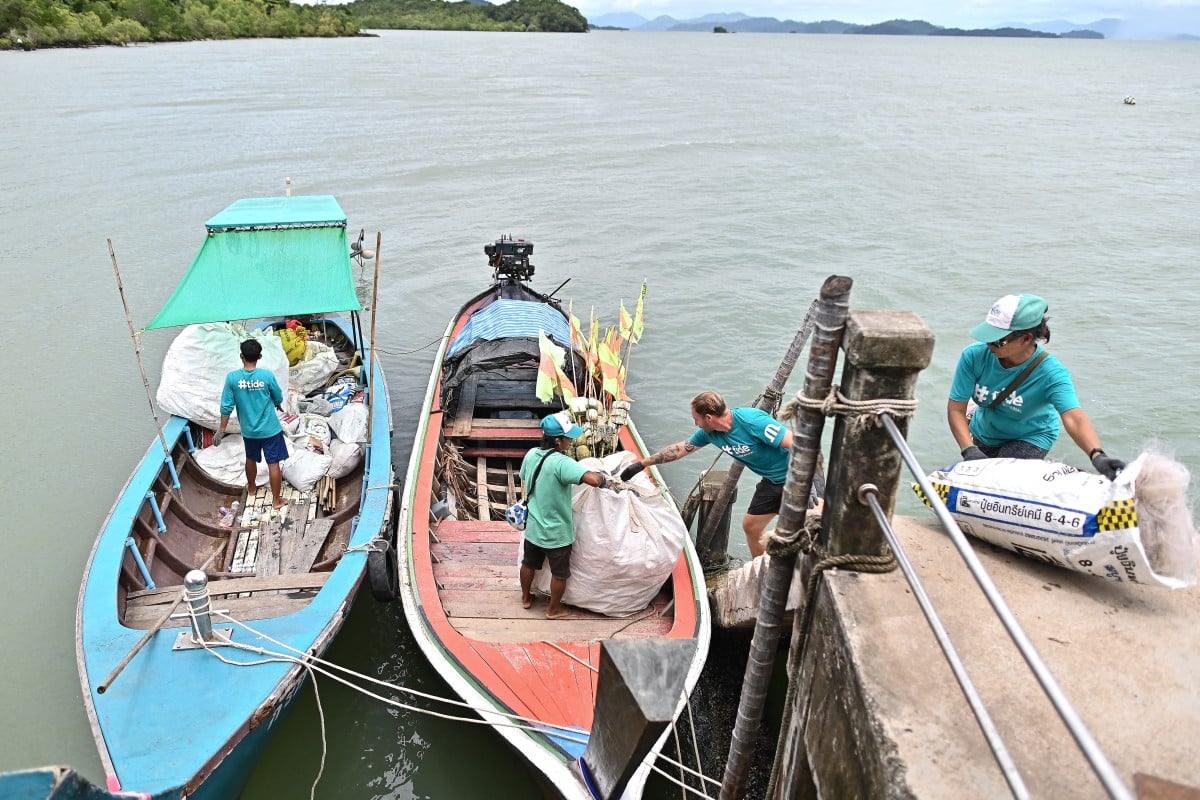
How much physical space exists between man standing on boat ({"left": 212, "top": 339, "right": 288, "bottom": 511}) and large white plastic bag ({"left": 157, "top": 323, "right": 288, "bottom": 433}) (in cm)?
71

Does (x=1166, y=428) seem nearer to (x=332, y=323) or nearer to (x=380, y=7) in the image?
(x=332, y=323)

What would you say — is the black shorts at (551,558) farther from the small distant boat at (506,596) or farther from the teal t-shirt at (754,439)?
the teal t-shirt at (754,439)

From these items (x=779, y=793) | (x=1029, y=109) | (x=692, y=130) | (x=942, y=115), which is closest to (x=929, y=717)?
(x=779, y=793)

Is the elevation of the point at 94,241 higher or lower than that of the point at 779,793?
lower

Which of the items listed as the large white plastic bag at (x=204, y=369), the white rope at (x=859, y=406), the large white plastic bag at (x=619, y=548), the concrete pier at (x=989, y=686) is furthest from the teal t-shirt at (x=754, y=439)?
the large white plastic bag at (x=204, y=369)

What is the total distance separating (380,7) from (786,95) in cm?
10840

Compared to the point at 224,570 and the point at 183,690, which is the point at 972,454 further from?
the point at 224,570

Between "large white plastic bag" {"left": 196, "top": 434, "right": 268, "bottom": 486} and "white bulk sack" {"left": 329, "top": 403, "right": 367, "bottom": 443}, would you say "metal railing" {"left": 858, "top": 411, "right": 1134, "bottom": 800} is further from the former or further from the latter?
"large white plastic bag" {"left": 196, "top": 434, "right": 268, "bottom": 486}

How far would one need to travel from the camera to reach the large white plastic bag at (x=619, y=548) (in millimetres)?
5230

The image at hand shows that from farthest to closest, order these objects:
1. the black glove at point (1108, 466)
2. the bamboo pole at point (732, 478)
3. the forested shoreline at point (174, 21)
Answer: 1. the forested shoreline at point (174, 21)
2. the bamboo pole at point (732, 478)
3. the black glove at point (1108, 466)

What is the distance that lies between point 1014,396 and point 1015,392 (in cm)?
3

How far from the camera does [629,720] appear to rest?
3.16m

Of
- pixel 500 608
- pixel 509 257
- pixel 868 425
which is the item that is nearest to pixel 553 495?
pixel 500 608

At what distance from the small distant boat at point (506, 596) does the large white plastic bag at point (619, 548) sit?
0.13 m
